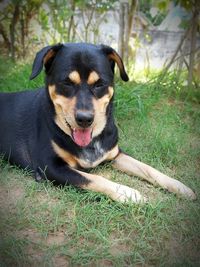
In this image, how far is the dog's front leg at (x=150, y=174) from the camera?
3.39m

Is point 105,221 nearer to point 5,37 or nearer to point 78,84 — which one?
point 78,84

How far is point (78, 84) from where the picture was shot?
10.6ft

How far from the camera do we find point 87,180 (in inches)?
129

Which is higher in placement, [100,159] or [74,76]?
[74,76]

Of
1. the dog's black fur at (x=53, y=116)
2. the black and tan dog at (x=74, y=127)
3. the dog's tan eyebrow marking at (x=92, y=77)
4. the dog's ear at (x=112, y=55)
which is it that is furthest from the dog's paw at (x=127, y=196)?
the dog's ear at (x=112, y=55)

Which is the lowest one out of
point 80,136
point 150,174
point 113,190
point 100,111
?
point 150,174

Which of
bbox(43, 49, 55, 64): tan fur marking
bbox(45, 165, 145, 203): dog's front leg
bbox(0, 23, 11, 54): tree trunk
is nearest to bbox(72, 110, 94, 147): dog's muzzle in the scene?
bbox(45, 165, 145, 203): dog's front leg

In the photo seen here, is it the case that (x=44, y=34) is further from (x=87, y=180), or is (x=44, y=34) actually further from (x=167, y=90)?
(x=87, y=180)

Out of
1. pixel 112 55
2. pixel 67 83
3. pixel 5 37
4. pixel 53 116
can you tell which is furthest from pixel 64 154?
pixel 5 37

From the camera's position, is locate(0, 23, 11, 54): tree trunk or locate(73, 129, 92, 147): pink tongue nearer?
locate(73, 129, 92, 147): pink tongue

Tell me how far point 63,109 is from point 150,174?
1.02 metres

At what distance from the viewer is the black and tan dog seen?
323 cm

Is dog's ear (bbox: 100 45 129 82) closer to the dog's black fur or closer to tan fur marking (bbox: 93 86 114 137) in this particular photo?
the dog's black fur

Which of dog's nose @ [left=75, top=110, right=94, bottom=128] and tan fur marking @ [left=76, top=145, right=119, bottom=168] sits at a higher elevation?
dog's nose @ [left=75, top=110, right=94, bottom=128]
